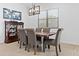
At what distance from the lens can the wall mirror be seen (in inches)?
162

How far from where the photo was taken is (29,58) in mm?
3154

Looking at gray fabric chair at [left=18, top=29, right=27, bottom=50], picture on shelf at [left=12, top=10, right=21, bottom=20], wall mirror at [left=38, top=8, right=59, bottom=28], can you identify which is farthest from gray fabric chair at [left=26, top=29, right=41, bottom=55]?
picture on shelf at [left=12, top=10, right=21, bottom=20]

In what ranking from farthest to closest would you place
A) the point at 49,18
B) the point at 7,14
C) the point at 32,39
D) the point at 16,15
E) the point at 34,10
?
the point at 7,14 < the point at 16,15 < the point at 34,10 < the point at 49,18 < the point at 32,39

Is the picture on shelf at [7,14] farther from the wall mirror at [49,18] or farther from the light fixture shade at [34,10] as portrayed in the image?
the wall mirror at [49,18]

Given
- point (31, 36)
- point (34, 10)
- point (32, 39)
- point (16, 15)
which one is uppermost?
point (34, 10)

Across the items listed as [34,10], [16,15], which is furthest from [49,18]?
[16,15]

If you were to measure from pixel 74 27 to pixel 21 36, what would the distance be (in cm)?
221

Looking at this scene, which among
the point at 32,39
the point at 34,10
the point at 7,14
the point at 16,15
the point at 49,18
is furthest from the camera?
the point at 7,14

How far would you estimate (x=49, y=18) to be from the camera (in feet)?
13.5

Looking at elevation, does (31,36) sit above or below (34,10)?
below

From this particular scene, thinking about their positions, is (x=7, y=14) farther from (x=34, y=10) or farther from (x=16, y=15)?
(x=34, y=10)

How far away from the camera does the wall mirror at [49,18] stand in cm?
411

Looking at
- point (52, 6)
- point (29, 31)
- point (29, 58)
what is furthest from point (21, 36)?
point (52, 6)

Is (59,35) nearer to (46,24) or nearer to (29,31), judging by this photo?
(46,24)
